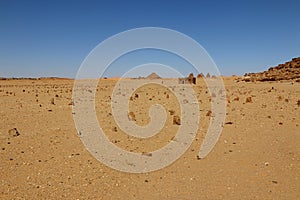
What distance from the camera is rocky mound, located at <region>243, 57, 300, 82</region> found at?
3972 centimetres

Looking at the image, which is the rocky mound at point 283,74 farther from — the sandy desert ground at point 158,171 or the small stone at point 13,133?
the small stone at point 13,133

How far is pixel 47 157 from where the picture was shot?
5770mm

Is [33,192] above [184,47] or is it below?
below

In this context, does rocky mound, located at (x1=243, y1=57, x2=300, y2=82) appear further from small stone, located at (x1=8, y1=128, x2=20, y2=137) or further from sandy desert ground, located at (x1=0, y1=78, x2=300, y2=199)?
small stone, located at (x1=8, y1=128, x2=20, y2=137)

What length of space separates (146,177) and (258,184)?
1.87m

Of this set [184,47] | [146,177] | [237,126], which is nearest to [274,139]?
[237,126]

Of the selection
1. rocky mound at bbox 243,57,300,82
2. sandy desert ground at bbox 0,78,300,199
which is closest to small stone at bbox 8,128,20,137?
sandy desert ground at bbox 0,78,300,199

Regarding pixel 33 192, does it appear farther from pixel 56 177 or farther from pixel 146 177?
pixel 146 177

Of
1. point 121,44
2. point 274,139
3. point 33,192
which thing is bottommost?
point 33,192

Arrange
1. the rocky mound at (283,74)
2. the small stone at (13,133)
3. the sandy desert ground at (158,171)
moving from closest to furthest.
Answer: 1. the sandy desert ground at (158,171)
2. the small stone at (13,133)
3. the rocky mound at (283,74)

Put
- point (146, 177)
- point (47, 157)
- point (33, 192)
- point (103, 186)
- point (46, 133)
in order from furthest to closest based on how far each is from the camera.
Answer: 1. point (46, 133)
2. point (47, 157)
3. point (146, 177)
4. point (103, 186)
5. point (33, 192)

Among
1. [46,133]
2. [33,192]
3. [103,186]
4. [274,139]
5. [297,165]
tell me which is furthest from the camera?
[46,133]

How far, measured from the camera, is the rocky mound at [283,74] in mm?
39719

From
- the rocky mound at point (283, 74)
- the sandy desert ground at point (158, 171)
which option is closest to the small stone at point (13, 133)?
the sandy desert ground at point (158, 171)
